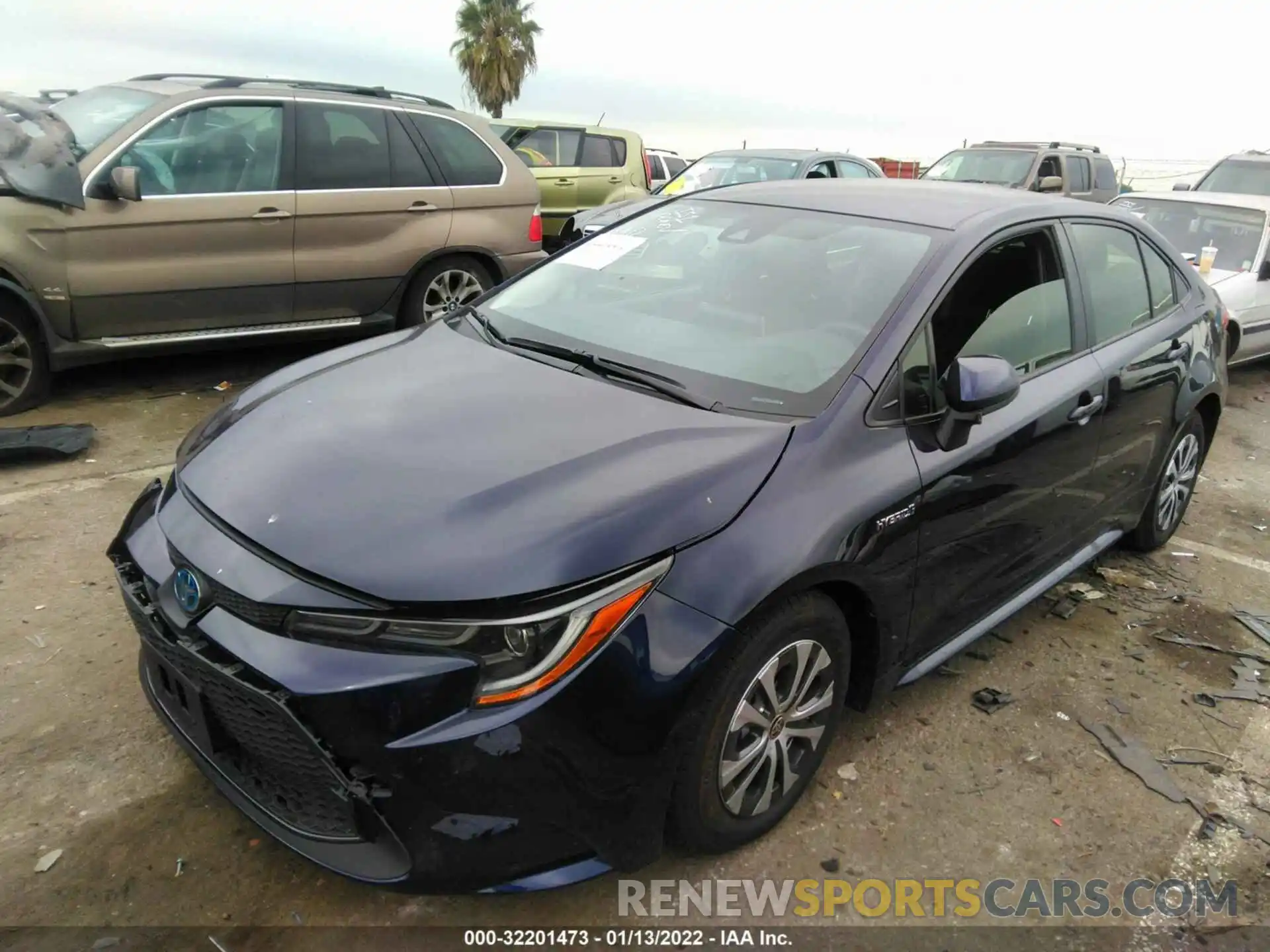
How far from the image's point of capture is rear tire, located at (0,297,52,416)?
16.7ft

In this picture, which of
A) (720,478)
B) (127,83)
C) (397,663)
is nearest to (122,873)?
(397,663)

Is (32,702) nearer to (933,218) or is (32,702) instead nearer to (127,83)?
(933,218)

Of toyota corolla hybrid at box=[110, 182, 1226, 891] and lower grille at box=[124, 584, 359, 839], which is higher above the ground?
toyota corolla hybrid at box=[110, 182, 1226, 891]

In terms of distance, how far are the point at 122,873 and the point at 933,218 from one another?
9.83 ft

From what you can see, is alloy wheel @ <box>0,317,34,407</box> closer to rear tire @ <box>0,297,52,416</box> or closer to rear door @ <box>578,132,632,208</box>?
rear tire @ <box>0,297,52,416</box>

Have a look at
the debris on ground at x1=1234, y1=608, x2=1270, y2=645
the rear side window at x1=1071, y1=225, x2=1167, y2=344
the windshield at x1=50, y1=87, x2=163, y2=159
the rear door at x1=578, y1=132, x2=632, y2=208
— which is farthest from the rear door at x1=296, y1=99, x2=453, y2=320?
the rear door at x1=578, y1=132, x2=632, y2=208

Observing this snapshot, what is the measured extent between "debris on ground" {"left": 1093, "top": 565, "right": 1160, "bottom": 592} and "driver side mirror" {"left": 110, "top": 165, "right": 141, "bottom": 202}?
5468 mm

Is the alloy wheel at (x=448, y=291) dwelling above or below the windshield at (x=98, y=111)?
below

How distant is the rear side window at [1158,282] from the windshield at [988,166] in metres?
9.51

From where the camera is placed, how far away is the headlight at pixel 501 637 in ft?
6.15

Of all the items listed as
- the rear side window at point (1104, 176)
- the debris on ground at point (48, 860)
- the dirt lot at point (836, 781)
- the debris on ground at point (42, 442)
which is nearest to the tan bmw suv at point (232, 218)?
the debris on ground at point (42, 442)

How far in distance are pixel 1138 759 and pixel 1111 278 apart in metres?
1.83

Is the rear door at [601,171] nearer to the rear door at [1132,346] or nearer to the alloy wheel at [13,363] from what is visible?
the alloy wheel at [13,363]

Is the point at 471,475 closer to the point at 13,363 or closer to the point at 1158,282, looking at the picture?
the point at 1158,282
